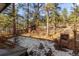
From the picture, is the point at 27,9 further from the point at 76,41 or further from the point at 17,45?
the point at 76,41

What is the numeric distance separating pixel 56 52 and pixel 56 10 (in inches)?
14.0

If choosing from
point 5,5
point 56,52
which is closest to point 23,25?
point 5,5

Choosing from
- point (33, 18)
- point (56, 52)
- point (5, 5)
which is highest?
point (5, 5)

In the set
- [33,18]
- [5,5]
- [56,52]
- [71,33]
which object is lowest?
[56,52]

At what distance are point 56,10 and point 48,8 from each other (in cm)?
7

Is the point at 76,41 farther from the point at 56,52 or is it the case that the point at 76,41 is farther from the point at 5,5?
the point at 5,5

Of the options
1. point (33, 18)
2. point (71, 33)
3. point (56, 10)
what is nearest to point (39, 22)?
point (33, 18)

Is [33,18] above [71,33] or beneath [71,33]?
above

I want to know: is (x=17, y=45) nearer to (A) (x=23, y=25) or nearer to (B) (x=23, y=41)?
(B) (x=23, y=41)

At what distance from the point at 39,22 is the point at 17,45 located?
0.90ft

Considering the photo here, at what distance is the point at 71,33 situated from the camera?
177 cm

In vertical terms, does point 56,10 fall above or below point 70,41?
above

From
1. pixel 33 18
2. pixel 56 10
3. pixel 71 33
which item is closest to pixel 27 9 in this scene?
pixel 33 18

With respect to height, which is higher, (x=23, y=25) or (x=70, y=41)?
(x=23, y=25)
